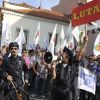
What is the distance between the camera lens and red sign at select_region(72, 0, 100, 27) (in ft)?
30.5

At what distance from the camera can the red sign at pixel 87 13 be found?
9281 millimetres

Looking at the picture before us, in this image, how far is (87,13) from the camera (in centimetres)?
947

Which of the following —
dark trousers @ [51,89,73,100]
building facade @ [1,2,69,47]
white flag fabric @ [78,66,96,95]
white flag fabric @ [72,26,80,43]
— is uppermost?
building facade @ [1,2,69,47]

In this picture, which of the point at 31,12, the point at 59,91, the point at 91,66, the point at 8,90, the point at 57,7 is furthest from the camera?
the point at 57,7

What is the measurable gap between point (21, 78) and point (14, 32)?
2250 centimetres

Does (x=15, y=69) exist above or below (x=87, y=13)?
below

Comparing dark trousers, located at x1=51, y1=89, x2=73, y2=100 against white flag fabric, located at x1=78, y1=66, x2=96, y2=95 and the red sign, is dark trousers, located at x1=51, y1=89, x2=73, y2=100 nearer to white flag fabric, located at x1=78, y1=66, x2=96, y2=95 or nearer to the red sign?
white flag fabric, located at x1=78, y1=66, x2=96, y2=95

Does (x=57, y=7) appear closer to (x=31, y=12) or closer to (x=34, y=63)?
(x=31, y=12)

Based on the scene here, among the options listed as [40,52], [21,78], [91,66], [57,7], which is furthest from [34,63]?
[57,7]

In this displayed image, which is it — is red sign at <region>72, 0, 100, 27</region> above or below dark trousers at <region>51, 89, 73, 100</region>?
above

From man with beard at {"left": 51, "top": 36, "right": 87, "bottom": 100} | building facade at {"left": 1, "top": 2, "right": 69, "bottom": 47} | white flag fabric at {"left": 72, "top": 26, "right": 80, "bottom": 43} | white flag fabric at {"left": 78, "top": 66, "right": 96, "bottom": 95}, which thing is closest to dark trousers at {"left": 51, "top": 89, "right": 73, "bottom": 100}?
man with beard at {"left": 51, "top": 36, "right": 87, "bottom": 100}

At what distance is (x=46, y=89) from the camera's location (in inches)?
591

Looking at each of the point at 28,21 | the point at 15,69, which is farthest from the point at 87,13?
the point at 28,21

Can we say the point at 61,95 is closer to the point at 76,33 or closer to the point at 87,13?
the point at 87,13
